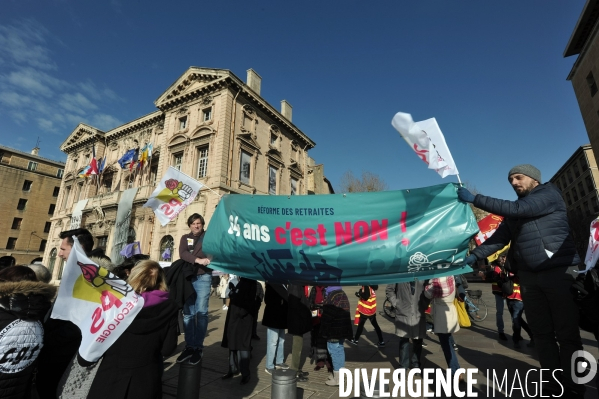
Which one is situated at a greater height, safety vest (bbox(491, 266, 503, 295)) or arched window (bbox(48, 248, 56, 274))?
arched window (bbox(48, 248, 56, 274))

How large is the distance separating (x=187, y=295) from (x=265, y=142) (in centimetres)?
2106

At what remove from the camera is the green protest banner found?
3.42 meters

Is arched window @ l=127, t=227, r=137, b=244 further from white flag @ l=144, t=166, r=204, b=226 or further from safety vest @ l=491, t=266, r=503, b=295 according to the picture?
safety vest @ l=491, t=266, r=503, b=295

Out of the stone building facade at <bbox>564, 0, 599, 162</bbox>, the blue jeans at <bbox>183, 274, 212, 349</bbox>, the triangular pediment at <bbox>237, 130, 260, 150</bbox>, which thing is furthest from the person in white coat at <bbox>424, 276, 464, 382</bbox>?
the stone building facade at <bbox>564, 0, 599, 162</bbox>

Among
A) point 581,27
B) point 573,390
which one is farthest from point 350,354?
point 581,27

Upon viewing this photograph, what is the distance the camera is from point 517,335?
6320mm

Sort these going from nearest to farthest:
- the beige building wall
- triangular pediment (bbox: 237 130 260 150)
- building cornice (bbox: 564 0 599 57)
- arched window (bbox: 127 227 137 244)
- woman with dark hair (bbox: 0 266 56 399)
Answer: woman with dark hair (bbox: 0 266 56 399) < building cornice (bbox: 564 0 599 57) < triangular pediment (bbox: 237 130 260 150) < arched window (bbox: 127 227 137 244) < the beige building wall

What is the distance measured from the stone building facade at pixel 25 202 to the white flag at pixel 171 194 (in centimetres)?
4667

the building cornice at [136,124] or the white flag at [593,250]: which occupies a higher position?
the building cornice at [136,124]

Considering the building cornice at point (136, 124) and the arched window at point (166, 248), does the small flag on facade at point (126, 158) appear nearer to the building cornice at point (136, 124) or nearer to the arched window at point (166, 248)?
the building cornice at point (136, 124)

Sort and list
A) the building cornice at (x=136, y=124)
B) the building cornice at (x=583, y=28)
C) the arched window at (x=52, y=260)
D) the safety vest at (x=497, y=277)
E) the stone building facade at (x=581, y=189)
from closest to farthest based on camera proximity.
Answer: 1. the safety vest at (x=497, y=277)
2. the building cornice at (x=583, y=28)
3. the building cornice at (x=136, y=124)
4. the arched window at (x=52, y=260)
5. the stone building facade at (x=581, y=189)

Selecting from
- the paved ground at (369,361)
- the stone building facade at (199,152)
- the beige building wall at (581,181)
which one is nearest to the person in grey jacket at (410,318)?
the paved ground at (369,361)

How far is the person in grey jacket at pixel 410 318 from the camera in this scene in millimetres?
4570

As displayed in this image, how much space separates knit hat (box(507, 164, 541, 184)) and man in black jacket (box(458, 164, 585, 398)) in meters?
0.05
